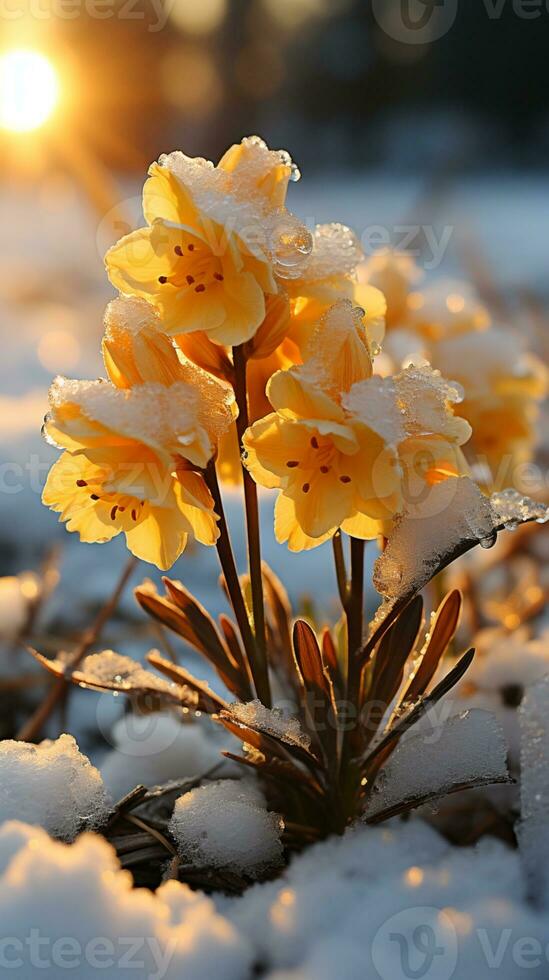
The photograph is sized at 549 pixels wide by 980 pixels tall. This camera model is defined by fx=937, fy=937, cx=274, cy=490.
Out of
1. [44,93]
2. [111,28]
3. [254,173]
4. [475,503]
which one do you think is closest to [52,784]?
[475,503]

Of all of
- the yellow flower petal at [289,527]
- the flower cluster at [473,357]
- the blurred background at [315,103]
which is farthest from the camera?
the blurred background at [315,103]

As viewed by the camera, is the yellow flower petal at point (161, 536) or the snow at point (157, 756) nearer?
the yellow flower petal at point (161, 536)

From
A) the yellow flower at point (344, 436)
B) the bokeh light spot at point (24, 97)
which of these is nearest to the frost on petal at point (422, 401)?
the yellow flower at point (344, 436)

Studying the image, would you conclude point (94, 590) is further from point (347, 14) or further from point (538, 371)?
point (347, 14)

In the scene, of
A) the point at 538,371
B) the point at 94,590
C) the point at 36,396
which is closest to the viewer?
the point at 538,371

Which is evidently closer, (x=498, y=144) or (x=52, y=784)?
(x=52, y=784)

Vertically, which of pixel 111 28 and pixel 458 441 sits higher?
pixel 111 28

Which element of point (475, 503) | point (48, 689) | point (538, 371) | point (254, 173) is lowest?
point (48, 689)
